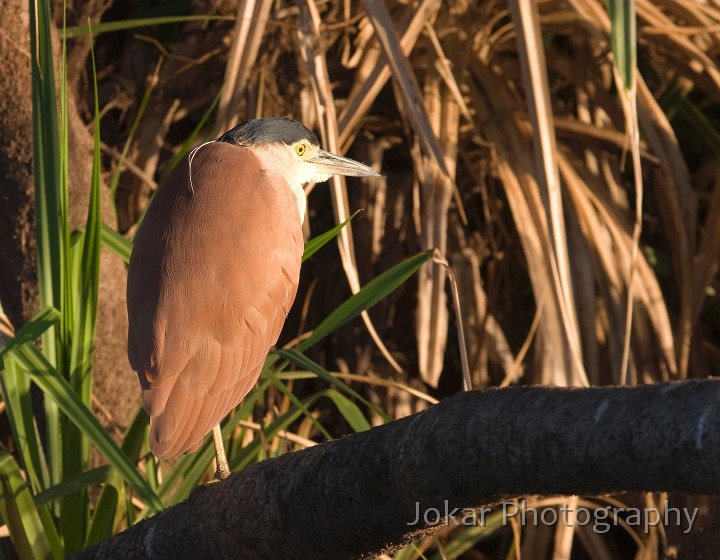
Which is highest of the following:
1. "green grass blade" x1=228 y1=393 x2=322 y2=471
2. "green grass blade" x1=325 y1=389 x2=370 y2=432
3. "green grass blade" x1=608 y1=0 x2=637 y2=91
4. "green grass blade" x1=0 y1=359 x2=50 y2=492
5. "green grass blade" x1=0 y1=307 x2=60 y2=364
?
"green grass blade" x1=608 y1=0 x2=637 y2=91

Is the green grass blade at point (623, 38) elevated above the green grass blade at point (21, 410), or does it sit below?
above

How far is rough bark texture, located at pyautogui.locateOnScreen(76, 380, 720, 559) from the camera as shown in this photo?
1.11m

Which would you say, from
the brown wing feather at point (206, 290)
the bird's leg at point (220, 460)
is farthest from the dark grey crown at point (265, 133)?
the bird's leg at point (220, 460)

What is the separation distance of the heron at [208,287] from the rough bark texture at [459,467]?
516 mm

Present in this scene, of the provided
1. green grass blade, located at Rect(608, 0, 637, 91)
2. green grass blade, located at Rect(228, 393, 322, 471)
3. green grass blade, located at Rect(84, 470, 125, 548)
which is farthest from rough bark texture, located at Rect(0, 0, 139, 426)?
green grass blade, located at Rect(608, 0, 637, 91)

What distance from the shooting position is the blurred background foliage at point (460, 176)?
10.2 ft

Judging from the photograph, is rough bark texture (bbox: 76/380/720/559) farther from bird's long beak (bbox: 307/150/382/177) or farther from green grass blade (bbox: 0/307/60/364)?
bird's long beak (bbox: 307/150/382/177)

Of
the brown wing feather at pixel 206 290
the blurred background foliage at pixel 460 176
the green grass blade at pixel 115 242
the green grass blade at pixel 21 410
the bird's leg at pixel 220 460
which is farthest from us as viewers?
the blurred background foliage at pixel 460 176

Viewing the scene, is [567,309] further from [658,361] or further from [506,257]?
[506,257]

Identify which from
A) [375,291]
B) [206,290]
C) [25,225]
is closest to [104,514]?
[206,290]

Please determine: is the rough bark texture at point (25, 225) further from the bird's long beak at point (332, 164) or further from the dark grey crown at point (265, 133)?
the bird's long beak at point (332, 164)

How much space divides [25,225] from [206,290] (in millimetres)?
798

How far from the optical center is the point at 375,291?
2.37 metres

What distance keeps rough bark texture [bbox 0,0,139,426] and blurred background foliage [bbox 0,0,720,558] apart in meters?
0.03
